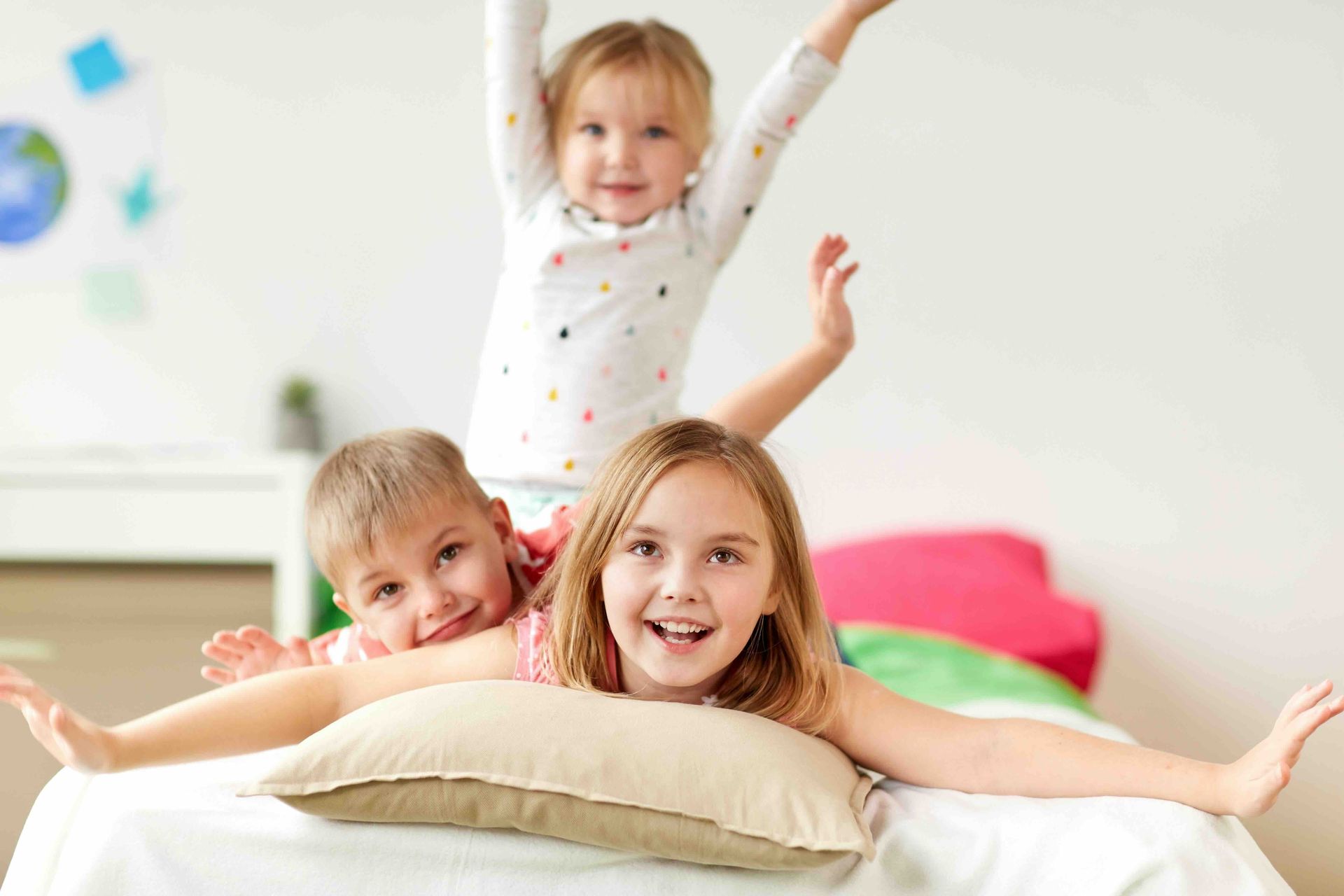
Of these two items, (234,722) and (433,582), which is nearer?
(234,722)

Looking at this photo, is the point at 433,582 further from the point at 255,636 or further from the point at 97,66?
the point at 97,66

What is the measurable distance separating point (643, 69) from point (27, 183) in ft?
6.08

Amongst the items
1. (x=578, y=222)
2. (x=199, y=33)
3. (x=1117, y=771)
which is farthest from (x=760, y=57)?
(x=1117, y=771)

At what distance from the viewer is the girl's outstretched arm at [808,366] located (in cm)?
140

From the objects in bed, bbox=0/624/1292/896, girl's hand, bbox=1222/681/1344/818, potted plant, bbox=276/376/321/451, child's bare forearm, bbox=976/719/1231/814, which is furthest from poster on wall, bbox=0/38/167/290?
girl's hand, bbox=1222/681/1344/818

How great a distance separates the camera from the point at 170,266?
2.73 metres

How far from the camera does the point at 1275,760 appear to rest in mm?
918

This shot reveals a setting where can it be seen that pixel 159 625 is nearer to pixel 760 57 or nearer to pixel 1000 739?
pixel 760 57

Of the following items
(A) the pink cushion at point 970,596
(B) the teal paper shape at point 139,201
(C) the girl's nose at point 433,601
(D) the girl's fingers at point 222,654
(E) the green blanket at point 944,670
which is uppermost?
(B) the teal paper shape at point 139,201

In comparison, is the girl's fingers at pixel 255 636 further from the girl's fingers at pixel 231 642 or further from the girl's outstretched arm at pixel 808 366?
the girl's outstretched arm at pixel 808 366

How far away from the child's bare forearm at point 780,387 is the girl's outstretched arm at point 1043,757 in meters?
0.38

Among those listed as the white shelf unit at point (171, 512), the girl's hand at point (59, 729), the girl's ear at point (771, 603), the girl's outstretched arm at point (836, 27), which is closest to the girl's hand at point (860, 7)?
the girl's outstretched arm at point (836, 27)

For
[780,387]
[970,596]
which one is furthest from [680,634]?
[970,596]

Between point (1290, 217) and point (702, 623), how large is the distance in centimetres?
179
